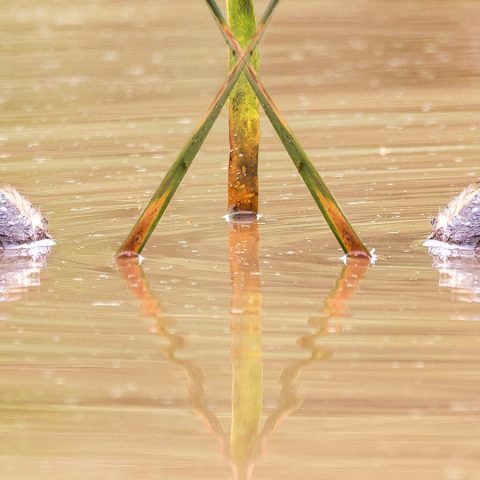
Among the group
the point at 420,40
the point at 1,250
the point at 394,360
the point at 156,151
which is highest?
the point at 394,360

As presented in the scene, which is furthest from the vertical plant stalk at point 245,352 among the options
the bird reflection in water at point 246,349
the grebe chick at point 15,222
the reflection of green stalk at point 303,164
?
the grebe chick at point 15,222

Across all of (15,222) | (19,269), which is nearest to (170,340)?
(19,269)

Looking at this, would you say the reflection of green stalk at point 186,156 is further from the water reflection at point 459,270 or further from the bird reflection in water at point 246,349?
the water reflection at point 459,270

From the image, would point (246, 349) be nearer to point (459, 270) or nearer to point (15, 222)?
point (459, 270)

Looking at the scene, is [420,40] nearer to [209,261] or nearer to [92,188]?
[92,188]

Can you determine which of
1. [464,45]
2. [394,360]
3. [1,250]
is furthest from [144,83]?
[394,360]

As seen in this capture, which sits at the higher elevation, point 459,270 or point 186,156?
point 186,156

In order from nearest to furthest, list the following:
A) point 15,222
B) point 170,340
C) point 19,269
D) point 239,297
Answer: point 170,340, point 239,297, point 19,269, point 15,222
